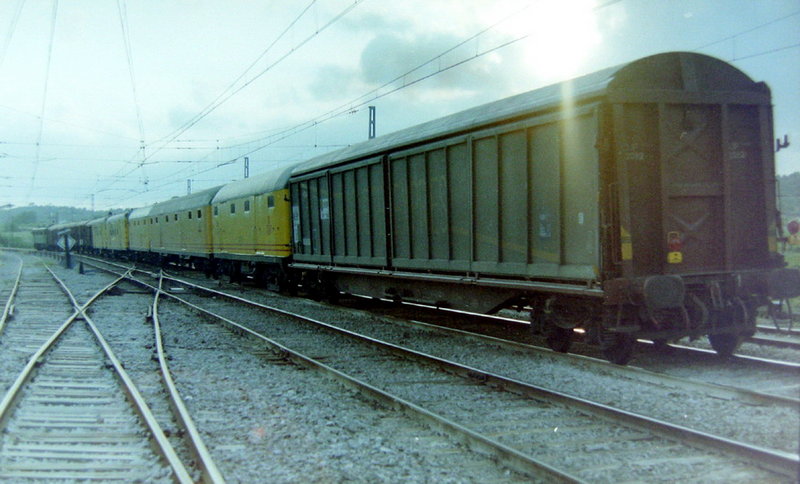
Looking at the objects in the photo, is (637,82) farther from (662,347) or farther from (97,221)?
(97,221)

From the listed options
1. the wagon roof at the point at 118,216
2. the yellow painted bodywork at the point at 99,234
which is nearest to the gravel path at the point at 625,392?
the wagon roof at the point at 118,216

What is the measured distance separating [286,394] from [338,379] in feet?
2.40

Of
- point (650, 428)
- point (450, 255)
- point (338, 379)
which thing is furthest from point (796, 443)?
point (450, 255)

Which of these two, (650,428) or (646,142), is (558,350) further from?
(650,428)

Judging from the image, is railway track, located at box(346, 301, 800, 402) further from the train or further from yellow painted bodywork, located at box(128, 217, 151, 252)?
yellow painted bodywork, located at box(128, 217, 151, 252)

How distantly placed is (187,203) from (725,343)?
80.8ft

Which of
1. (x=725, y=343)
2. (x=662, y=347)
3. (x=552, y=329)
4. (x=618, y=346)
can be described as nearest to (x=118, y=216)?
(x=552, y=329)

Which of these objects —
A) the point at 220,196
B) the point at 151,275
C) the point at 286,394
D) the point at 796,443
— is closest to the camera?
the point at 796,443

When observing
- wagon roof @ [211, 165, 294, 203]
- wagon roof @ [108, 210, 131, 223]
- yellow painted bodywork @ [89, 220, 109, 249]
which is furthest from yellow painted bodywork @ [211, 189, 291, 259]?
yellow painted bodywork @ [89, 220, 109, 249]

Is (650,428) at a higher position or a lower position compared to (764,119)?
lower

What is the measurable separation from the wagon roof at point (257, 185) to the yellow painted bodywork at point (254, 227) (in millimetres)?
154

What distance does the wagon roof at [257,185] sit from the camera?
17.8 m

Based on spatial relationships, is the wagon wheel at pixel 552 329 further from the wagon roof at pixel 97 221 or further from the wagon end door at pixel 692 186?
the wagon roof at pixel 97 221

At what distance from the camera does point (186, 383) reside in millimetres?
7797
